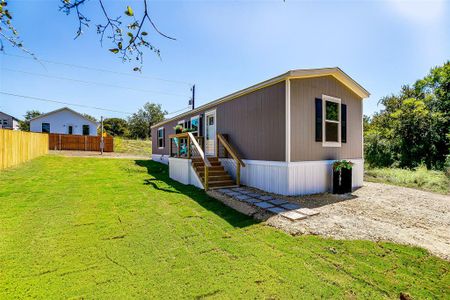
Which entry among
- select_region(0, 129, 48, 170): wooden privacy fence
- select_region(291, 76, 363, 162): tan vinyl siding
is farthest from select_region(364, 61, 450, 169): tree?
select_region(0, 129, 48, 170): wooden privacy fence

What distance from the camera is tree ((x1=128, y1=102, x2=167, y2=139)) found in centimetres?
4206

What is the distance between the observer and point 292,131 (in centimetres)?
593

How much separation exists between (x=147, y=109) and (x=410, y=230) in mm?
43843

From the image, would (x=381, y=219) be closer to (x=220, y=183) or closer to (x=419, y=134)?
(x=220, y=183)

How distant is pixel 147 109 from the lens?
139ft

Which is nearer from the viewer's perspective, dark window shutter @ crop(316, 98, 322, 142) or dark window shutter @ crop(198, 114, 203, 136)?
dark window shutter @ crop(316, 98, 322, 142)

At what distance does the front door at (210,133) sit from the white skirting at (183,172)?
152 cm

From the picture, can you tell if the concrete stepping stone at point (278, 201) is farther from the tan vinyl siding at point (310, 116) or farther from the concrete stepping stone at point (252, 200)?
the tan vinyl siding at point (310, 116)

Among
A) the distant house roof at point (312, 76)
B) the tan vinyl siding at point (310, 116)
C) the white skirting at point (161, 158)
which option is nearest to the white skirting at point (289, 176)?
the tan vinyl siding at point (310, 116)

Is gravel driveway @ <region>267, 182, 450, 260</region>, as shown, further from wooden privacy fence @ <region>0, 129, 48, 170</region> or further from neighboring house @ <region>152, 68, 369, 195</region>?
wooden privacy fence @ <region>0, 129, 48, 170</region>

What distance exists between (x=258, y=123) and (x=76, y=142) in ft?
71.8

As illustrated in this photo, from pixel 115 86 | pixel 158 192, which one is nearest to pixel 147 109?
pixel 115 86

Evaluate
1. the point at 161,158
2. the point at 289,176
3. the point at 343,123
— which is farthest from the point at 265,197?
the point at 161,158

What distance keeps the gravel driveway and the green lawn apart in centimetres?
34
